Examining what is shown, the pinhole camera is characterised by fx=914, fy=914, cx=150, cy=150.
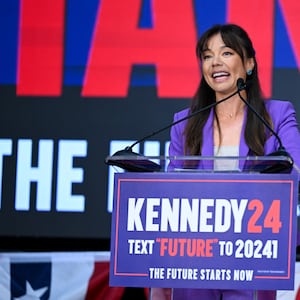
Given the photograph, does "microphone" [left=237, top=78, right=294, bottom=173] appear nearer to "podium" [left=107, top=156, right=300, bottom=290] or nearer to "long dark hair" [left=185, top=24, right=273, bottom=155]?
"podium" [left=107, top=156, right=300, bottom=290]

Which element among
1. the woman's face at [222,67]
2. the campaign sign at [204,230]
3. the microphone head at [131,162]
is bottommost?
the campaign sign at [204,230]

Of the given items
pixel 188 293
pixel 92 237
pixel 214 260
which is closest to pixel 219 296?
pixel 188 293

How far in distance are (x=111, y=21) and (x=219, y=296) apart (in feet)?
6.58

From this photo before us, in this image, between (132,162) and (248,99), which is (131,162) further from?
(248,99)

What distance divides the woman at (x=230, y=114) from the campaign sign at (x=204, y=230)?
32cm

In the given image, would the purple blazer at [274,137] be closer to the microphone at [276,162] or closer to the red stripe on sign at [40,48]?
the microphone at [276,162]

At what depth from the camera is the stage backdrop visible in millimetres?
4266

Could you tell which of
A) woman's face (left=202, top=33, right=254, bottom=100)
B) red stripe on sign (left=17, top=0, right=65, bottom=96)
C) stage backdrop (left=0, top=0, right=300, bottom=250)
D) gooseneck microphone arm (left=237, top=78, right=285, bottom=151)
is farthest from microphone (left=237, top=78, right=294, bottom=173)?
red stripe on sign (left=17, top=0, right=65, bottom=96)

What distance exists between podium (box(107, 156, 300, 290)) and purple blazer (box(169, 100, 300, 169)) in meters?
0.25

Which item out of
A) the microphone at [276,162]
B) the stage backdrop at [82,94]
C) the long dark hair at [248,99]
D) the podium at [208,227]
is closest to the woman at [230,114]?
the long dark hair at [248,99]

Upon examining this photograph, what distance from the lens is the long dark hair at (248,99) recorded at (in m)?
2.78

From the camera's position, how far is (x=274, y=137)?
2.76 m

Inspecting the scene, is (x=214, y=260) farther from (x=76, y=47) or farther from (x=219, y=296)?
(x=76, y=47)

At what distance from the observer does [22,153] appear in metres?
4.36
